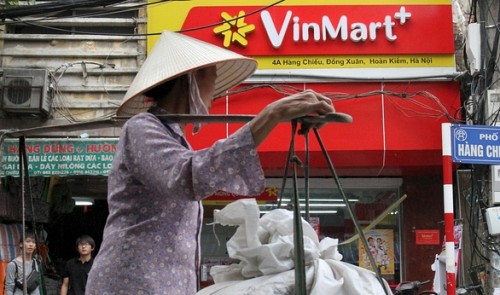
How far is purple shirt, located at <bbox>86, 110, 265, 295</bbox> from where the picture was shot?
168 cm

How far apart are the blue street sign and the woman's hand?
15.1 feet

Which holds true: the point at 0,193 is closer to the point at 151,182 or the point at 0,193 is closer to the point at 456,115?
the point at 456,115

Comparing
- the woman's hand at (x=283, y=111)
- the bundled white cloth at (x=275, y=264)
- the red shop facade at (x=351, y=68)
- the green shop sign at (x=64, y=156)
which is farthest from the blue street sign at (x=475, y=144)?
the woman's hand at (x=283, y=111)

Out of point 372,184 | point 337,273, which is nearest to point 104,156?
point 372,184

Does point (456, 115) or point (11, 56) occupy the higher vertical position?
point (11, 56)

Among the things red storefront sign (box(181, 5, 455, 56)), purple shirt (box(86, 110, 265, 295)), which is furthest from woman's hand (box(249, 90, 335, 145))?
red storefront sign (box(181, 5, 455, 56))

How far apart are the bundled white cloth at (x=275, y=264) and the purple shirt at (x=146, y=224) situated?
0.26 m

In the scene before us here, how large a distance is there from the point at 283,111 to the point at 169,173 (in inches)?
11.3

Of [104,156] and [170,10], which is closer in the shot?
[104,156]

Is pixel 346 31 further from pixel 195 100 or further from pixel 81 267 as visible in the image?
pixel 195 100

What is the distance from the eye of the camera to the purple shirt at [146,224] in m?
1.68

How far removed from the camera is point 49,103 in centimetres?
789

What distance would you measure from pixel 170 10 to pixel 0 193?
2.76 meters

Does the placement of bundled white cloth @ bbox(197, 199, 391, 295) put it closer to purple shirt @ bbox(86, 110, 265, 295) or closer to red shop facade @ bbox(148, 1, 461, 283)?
purple shirt @ bbox(86, 110, 265, 295)
